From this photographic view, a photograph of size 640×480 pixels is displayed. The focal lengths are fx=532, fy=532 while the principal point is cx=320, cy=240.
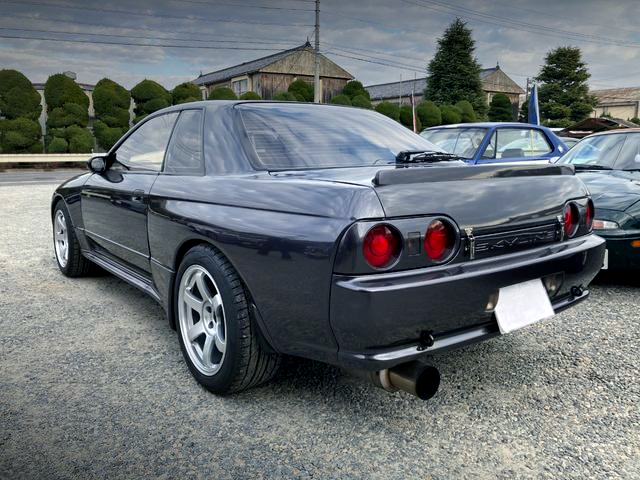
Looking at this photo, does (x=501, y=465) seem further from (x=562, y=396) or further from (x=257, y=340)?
(x=257, y=340)

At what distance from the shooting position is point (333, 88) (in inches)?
1960

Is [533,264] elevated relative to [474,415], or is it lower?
elevated

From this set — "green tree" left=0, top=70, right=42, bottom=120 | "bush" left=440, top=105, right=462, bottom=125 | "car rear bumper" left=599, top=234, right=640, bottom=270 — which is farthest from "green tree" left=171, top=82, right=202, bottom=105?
"car rear bumper" left=599, top=234, right=640, bottom=270

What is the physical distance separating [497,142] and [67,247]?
18.1ft

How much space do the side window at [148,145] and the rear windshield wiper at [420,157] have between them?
55.8 inches

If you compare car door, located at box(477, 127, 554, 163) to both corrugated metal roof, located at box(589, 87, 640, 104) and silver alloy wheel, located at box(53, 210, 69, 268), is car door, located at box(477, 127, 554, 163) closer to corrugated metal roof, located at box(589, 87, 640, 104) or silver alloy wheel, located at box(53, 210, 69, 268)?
silver alloy wheel, located at box(53, 210, 69, 268)

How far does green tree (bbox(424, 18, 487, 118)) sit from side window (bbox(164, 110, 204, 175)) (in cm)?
4413

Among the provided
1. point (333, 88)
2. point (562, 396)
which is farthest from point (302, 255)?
point (333, 88)

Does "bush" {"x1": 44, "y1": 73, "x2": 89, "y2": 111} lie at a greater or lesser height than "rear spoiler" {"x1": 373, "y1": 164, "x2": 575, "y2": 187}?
greater

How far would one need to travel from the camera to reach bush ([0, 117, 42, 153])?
20828 millimetres

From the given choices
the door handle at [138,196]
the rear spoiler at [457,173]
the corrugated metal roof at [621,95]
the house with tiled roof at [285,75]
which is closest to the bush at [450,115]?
the house with tiled roof at [285,75]

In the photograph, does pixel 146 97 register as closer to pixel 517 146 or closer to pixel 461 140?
pixel 461 140

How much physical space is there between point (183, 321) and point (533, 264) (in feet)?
5.68

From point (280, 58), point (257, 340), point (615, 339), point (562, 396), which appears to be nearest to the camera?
point (257, 340)
